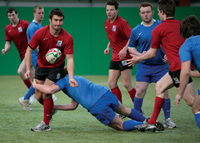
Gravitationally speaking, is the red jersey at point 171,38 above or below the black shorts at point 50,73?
above

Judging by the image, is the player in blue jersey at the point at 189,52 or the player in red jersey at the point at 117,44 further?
the player in red jersey at the point at 117,44

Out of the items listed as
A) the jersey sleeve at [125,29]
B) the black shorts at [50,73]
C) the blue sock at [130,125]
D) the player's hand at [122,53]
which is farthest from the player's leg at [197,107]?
the jersey sleeve at [125,29]

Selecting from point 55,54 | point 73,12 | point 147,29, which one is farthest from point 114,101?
point 73,12

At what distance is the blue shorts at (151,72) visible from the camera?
5430 millimetres

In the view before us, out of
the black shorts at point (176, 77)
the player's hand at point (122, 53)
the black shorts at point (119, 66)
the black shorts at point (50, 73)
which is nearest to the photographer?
the black shorts at point (176, 77)

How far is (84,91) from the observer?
459 cm

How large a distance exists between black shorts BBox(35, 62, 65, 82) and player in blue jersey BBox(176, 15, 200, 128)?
6.16 ft

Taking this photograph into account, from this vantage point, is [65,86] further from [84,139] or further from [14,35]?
[14,35]

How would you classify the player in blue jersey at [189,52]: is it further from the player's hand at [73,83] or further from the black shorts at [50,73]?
the black shorts at [50,73]

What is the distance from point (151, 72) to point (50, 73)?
1449 millimetres

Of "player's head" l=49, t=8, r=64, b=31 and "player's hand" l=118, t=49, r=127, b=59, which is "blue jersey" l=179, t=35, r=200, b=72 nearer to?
"player's head" l=49, t=8, r=64, b=31

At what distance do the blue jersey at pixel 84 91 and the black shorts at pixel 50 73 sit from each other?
0.36m

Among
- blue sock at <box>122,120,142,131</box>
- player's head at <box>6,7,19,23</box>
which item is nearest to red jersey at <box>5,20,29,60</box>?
player's head at <box>6,7,19,23</box>

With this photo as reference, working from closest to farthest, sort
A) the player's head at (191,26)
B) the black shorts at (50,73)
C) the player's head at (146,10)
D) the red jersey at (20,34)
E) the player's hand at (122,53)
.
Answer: the player's head at (191,26) < the black shorts at (50,73) < the player's head at (146,10) < the player's hand at (122,53) < the red jersey at (20,34)
